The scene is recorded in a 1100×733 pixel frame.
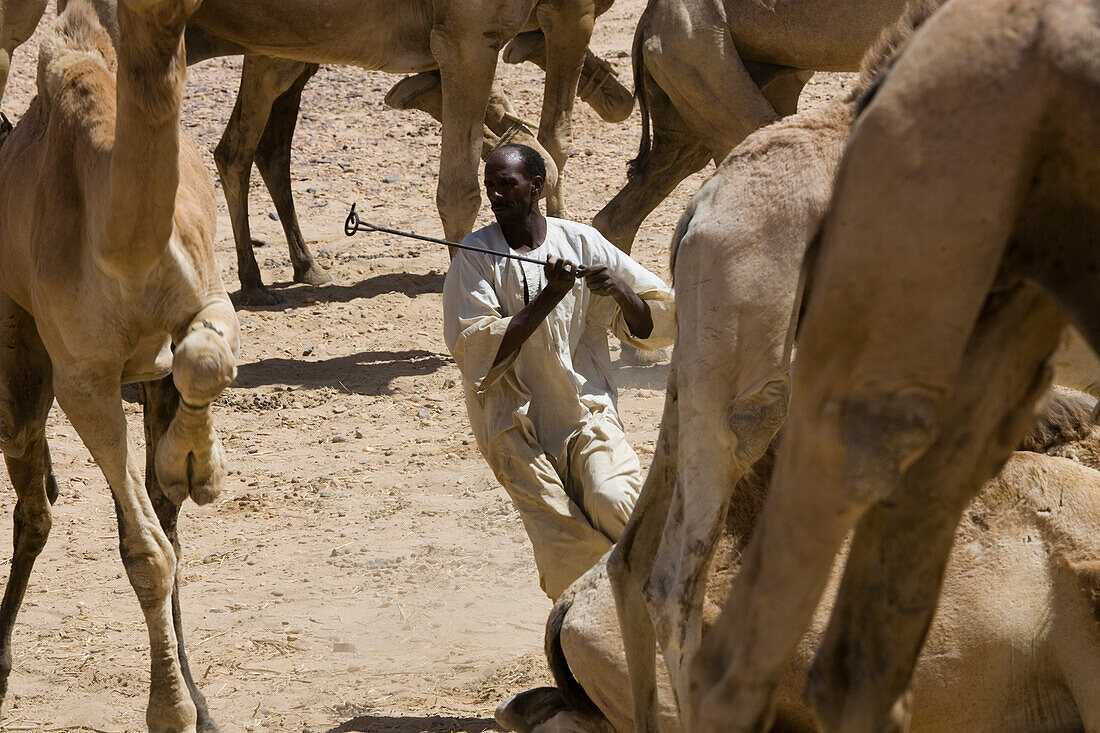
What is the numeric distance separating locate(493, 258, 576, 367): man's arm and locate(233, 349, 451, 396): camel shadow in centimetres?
418

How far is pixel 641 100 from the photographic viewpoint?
8492mm

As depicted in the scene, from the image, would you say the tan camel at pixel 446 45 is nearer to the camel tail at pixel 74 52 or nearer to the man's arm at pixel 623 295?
the camel tail at pixel 74 52

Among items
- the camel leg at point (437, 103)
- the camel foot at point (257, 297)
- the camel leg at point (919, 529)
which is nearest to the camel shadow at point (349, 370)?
the camel foot at point (257, 297)

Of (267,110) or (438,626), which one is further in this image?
(267,110)

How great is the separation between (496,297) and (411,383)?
13.2ft

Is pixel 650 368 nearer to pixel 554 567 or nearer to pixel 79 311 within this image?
pixel 554 567

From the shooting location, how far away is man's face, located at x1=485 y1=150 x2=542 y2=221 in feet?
16.0

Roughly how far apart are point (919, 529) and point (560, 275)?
2339 mm

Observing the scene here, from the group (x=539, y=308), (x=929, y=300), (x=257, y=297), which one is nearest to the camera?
(x=929, y=300)

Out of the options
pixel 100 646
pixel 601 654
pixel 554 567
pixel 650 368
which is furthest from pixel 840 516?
pixel 650 368

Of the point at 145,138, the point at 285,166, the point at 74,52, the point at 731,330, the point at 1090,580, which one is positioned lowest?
the point at 1090,580

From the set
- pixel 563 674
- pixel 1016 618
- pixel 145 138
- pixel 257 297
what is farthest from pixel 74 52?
pixel 257 297

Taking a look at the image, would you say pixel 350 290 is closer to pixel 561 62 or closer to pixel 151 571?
pixel 561 62

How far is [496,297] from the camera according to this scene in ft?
16.1
